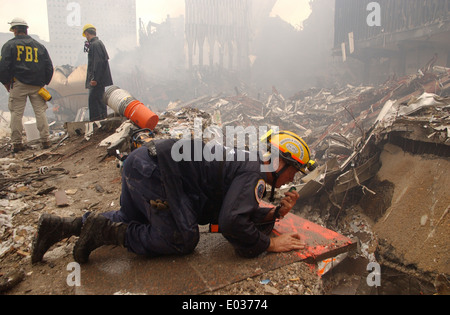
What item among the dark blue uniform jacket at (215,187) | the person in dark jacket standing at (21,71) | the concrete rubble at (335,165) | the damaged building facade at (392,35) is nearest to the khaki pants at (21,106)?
the person in dark jacket standing at (21,71)

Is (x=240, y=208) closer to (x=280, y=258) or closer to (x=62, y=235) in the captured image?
(x=280, y=258)

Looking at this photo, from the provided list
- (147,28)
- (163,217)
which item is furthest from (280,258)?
(147,28)

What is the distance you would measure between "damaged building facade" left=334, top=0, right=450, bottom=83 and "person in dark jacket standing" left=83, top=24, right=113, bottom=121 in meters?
12.0

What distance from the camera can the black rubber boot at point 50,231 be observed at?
1.94 meters

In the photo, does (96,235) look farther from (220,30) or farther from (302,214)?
(220,30)

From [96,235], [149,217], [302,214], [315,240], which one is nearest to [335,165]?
[302,214]

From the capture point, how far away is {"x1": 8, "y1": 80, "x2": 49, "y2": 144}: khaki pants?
5020mm

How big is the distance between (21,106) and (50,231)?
4.25m

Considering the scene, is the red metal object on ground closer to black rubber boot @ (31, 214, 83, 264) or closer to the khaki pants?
black rubber boot @ (31, 214, 83, 264)

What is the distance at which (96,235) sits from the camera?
194 cm

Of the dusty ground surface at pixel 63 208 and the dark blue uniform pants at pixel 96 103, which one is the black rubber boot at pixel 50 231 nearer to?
the dusty ground surface at pixel 63 208

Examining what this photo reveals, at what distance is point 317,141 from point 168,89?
15.5m

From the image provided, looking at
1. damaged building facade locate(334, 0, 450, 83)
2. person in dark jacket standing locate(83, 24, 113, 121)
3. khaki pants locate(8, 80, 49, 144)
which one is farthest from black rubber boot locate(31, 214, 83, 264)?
damaged building facade locate(334, 0, 450, 83)
